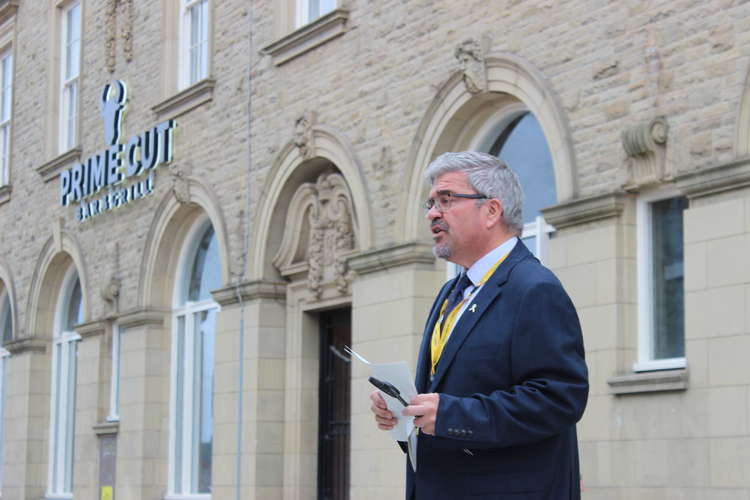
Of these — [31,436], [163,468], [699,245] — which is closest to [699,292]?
[699,245]

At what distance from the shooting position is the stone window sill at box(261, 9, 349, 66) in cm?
1413

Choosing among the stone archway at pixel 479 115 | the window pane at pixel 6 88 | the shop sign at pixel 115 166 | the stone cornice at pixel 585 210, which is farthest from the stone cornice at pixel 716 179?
the window pane at pixel 6 88

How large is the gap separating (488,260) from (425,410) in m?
0.58

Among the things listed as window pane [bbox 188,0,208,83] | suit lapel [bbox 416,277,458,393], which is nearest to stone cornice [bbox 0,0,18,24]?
window pane [bbox 188,0,208,83]

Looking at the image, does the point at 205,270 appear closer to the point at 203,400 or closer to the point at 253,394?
the point at 203,400

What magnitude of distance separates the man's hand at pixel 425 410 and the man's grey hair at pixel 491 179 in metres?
0.66

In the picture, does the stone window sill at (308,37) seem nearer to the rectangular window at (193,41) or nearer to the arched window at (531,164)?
the rectangular window at (193,41)

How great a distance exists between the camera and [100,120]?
1969cm

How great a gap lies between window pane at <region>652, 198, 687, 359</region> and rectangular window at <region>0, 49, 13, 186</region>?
1510cm

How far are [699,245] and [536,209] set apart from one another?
2.45 metres

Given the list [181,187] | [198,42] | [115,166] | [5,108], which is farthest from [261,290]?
[5,108]

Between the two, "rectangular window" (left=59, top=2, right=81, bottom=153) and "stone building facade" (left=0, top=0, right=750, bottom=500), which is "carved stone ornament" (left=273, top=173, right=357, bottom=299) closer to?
"stone building facade" (left=0, top=0, right=750, bottom=500)

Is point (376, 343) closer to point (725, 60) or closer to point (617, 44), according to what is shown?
point (617, 44)

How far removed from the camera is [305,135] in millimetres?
14578
